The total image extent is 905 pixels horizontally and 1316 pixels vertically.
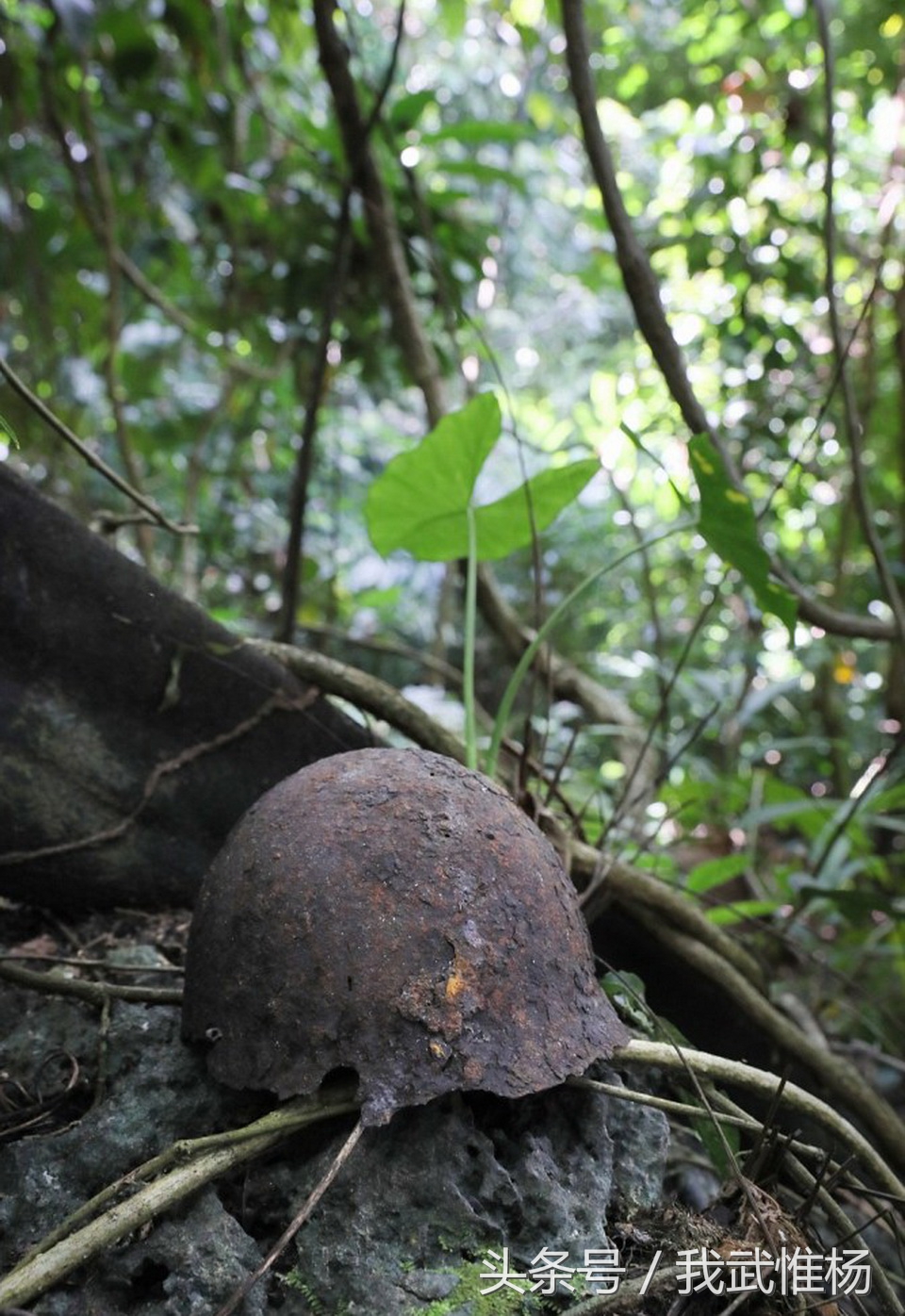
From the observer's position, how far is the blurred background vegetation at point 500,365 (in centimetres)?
262

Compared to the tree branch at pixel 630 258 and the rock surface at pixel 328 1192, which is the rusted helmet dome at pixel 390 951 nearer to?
the rock surface at pixel 328 1192

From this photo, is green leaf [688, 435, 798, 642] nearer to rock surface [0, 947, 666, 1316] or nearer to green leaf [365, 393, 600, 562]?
green leaf [365, 393, 600, 562]

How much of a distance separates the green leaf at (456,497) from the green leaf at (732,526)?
24 cm

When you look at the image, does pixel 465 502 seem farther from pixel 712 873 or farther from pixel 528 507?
pixel 712 873

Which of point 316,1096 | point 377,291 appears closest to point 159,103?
point 377,291

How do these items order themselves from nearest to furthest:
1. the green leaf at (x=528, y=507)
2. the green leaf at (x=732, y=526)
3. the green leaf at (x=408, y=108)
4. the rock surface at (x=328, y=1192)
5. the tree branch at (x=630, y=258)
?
1. the rock surface at (x=328, y=1192)
2. the green leaf at (x=732, y=526)
3. the green leaf at (x=528, y=507)
4. the tree branch at (x=630, y=258)
5. the green leaf at (x=408, y=108)

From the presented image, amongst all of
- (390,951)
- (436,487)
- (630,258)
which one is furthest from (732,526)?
(390,951)

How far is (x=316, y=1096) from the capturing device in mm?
959

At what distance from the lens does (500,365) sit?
14.1 feet

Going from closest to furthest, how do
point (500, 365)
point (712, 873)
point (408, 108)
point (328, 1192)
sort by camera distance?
1. point (328, 1192)
2. point (712, 873)
3. point (408, 108)
4. point (500, 365)

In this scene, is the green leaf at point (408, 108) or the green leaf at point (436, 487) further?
the green leaf at point (408, 108)

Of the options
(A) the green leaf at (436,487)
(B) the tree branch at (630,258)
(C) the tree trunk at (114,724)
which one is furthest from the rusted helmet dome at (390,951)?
(B) the tree branch at (630,258)

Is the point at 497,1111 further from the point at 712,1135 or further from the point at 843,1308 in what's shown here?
the point at 843,1308

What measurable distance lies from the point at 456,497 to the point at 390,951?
916mm
